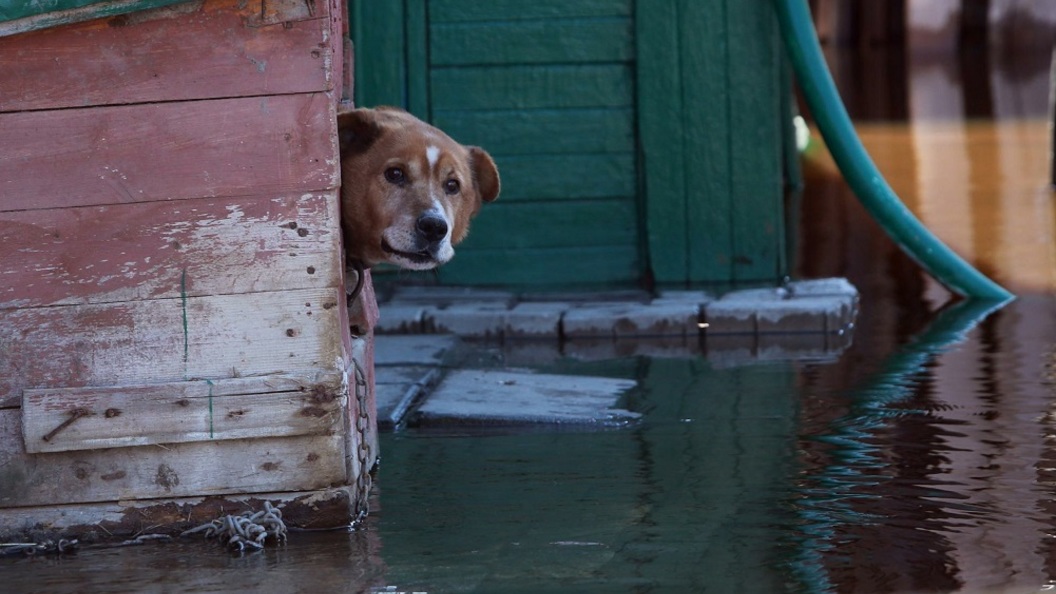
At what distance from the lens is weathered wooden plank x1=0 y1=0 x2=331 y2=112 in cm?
329

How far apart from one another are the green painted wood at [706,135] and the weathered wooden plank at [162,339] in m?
3.37

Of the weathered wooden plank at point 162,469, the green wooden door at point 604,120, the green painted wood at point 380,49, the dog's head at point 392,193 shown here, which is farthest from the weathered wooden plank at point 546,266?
the weathered wooden plank at point 162,469

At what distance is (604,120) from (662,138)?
267 millimetres

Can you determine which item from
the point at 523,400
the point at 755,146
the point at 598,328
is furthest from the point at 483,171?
the point at 755,146

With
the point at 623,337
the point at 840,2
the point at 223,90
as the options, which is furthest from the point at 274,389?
the point at 840,2

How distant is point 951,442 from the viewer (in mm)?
4141

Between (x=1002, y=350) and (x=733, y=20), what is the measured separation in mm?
1861

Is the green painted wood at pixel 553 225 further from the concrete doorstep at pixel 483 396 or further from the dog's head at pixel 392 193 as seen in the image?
the dog's head at pixel 392 193

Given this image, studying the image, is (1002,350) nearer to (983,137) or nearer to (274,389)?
(274,389)

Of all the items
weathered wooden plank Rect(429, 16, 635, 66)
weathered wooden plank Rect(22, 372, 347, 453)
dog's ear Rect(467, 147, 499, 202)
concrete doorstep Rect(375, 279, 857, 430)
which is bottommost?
concrete doorstep Rect(375, 279, 857, 430)

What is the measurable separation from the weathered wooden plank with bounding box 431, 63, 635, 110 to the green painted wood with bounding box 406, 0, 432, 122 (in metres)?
0.04

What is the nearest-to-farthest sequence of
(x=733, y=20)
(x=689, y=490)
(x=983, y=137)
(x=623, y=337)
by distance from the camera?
(x=689, y=490) → (x=623, y=337) → (x=733, y=20) → (x=983, y=137)

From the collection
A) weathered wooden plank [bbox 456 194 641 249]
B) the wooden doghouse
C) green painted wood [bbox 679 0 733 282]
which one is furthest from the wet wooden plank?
green painted wood [bbox 679 0 733 282]

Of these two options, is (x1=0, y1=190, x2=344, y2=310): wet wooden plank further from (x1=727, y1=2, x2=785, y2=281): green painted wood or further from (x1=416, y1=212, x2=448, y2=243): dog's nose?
(x1=727, y1=2, x2=785, y2=281): green painted wood
